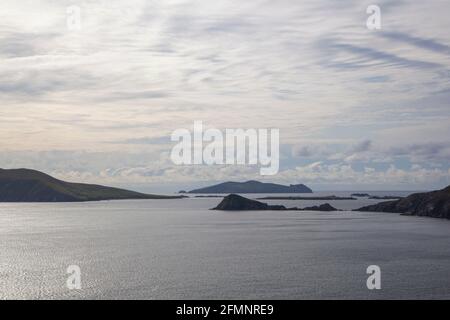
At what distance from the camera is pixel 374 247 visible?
109000mm

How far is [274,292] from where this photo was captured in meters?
63.1

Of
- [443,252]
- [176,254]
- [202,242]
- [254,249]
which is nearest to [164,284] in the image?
[176,254]

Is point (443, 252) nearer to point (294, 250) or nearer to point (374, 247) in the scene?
point (374, 247)

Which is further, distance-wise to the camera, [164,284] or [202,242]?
[202,242]

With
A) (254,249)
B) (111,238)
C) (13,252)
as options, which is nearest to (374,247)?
(254,249)

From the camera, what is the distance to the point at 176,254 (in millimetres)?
99000

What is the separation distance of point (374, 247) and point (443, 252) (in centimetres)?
1503

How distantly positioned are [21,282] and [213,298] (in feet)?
101
